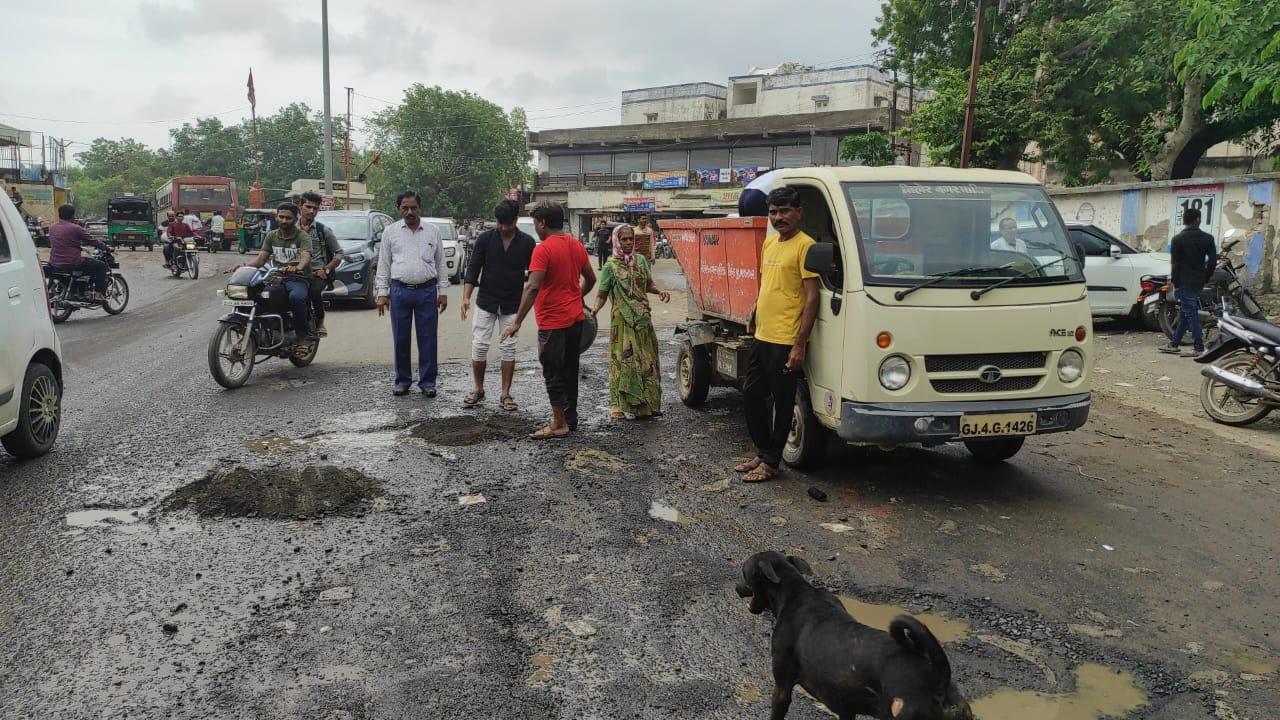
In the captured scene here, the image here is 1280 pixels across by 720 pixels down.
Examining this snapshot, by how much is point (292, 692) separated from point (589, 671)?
1021 millimetres

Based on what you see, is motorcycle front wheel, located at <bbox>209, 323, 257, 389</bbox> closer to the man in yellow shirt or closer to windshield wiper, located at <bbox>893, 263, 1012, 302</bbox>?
the man in yellow shirt

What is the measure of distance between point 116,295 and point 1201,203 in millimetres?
18549

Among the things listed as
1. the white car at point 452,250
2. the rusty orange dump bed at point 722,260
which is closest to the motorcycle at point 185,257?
the white car at point 452,250

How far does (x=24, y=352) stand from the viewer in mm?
5762

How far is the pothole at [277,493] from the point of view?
5.04 metres

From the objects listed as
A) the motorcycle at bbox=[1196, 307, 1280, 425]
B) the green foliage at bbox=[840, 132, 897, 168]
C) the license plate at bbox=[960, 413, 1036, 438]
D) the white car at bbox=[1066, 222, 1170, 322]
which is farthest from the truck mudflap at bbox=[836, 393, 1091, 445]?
the green foliage at bbox=[840, 132, 897, 168]

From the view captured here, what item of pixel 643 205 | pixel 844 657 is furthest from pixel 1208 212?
pixel 643 205

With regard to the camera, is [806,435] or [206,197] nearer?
[806,435]

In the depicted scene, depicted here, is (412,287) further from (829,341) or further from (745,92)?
(745,92)

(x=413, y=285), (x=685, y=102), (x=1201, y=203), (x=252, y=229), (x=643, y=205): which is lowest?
(x=413, y=285)

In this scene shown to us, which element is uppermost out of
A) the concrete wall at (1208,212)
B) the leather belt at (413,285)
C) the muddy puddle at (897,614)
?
the concrete wall at (1208,212)

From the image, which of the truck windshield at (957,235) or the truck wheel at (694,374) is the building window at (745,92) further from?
the truck windshield at (957,235)

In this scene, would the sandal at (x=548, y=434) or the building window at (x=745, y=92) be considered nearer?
the sandal at (x=548, y=434)

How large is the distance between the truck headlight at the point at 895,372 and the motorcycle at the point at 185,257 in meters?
21.4
